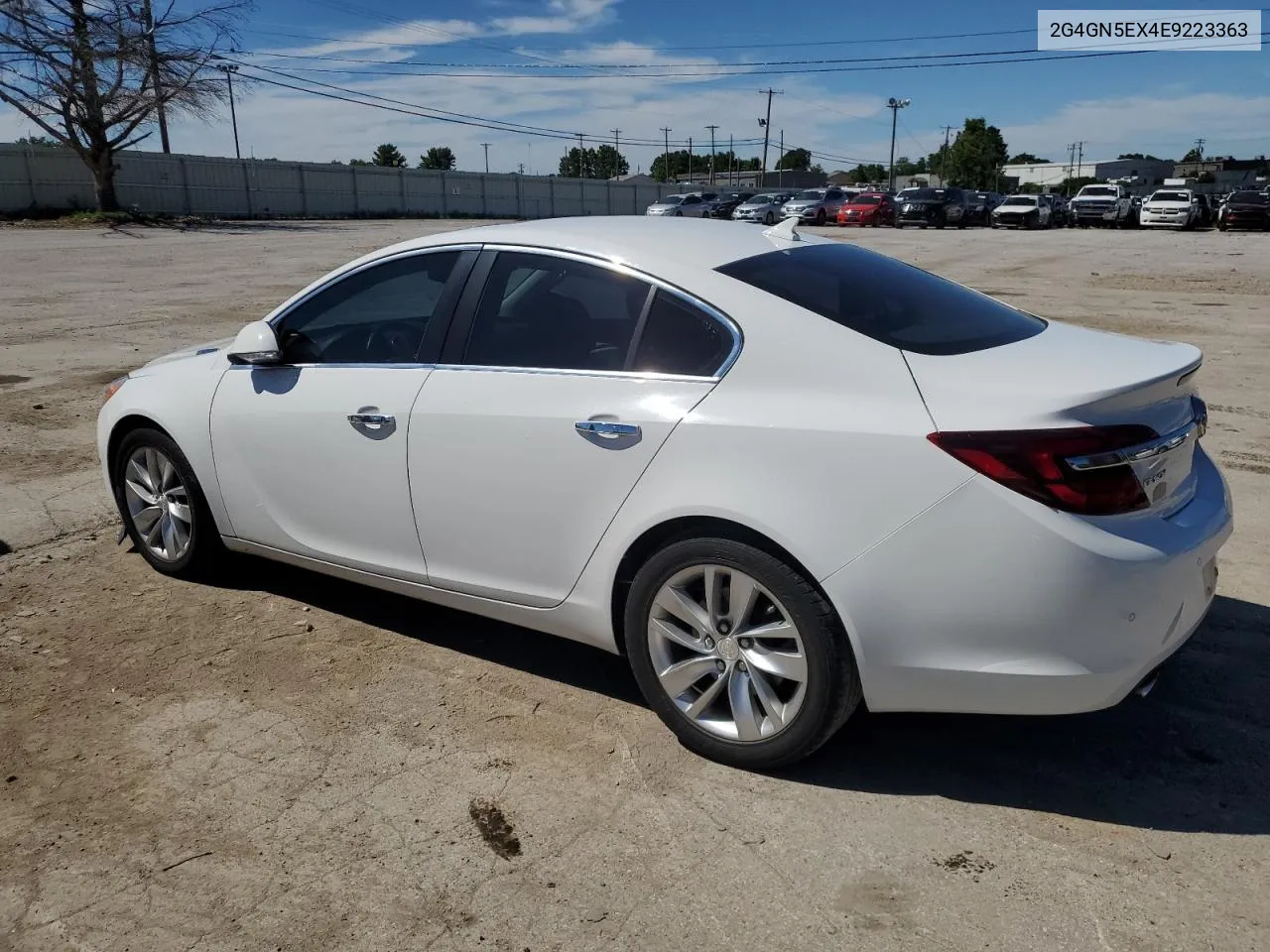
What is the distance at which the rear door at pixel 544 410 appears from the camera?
324 cm

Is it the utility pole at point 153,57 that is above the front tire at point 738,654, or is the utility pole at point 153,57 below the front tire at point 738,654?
above

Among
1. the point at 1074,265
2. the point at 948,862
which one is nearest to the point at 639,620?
the point at 948,862

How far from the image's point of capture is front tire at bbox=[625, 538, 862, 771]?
116 inches

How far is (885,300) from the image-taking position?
3.44 metres

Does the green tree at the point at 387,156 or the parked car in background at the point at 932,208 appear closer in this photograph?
the parked car in background at the point at 932,208

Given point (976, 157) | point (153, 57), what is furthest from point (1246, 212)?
point (976, 157)

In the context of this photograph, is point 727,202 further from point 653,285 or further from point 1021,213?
point 653,285

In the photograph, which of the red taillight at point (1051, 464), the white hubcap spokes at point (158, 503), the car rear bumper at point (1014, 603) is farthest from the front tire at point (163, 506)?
the red taillight at point (1051, 464)

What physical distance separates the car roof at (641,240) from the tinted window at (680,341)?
0.15m

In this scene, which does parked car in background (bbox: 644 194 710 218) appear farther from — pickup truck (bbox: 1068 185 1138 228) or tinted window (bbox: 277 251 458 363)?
tinted window (bbox: 277 251 458 363)

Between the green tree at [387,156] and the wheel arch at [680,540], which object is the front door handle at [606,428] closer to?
the wheel arch at [680,540]

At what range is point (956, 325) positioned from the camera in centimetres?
341

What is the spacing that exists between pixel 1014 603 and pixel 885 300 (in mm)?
1198

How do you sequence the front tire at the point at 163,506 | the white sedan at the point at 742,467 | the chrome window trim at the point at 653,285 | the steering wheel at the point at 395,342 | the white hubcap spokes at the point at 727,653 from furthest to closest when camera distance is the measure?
the front tire at the point at 163,506 → the steering wheel at the point at 395,342 → the chrome window trim at the point at 653,285 → the white hubcap spokes at the point at 727,653 → the white sedan at the point at 742,467
